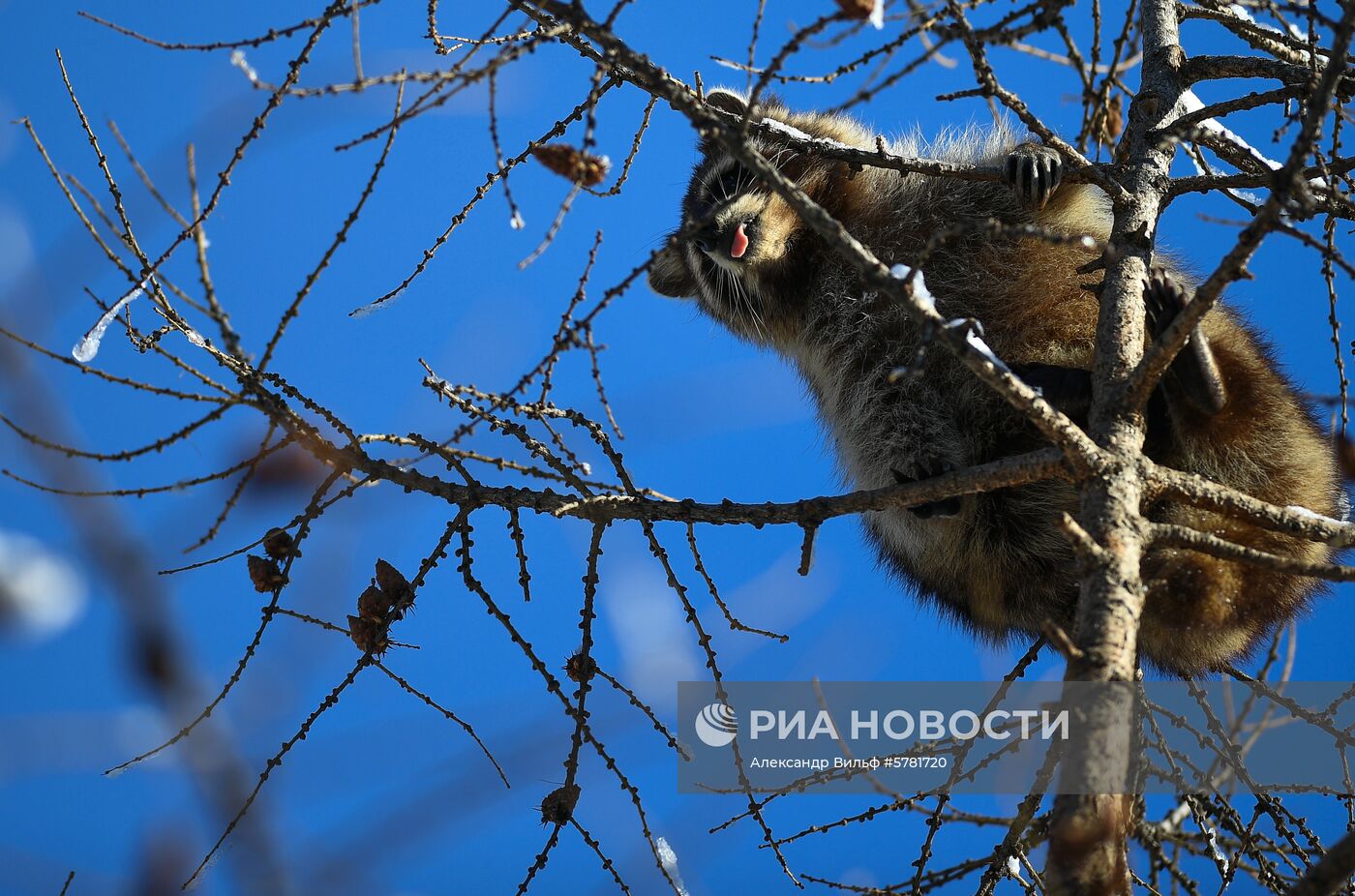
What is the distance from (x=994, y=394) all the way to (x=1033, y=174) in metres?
0.62

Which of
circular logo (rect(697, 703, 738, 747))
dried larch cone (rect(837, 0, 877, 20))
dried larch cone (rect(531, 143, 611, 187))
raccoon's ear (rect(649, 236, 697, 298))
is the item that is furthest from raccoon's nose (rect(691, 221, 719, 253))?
dried larch cone (rect(837, 0, 877, 20))

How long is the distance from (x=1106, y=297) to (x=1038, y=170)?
93 centimetres

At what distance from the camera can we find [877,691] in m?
3.09

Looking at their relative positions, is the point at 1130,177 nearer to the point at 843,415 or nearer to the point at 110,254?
the point at 843,415

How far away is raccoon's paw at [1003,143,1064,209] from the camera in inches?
116

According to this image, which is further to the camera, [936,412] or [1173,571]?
[936,412]

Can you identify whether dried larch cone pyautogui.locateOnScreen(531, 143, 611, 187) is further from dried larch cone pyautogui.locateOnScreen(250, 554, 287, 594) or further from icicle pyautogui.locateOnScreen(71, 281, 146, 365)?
dried larch cone pyautogui.locateOnScreen(250, 554, 287, 594)

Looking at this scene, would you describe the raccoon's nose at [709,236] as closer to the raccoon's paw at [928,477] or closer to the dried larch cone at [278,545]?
the raccoon's paw at [928,477]

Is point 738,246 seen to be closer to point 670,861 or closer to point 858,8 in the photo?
point 858,8

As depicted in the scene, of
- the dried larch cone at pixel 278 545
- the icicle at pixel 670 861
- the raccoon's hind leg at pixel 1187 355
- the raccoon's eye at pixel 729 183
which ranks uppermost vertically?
the raccoon's eye at pixel 729 183

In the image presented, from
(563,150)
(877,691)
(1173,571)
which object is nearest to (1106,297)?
(1173,571)

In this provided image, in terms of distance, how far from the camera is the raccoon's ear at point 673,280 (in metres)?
4.50

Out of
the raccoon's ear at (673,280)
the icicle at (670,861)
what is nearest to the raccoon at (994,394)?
the raccoon's ear at (673,280)

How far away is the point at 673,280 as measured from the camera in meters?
4.56
